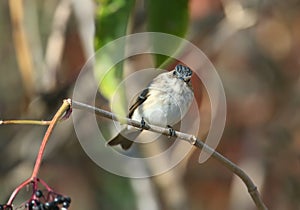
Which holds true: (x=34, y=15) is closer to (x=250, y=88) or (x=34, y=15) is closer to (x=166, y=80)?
(x=250, y=88)

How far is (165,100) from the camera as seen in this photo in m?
2.28

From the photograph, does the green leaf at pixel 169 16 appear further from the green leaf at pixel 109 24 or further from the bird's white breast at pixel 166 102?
the bird's white breast at pixel 166 102

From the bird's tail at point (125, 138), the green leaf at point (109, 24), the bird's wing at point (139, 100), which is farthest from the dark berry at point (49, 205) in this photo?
the bird's tail at point (125, 138)

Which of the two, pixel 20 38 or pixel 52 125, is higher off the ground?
pixel 20 38

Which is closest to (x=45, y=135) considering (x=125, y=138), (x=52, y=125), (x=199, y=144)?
(x=52, y=125)

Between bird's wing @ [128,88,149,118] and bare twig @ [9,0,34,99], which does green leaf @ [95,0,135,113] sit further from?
bare twig @ [9,0,34,99]

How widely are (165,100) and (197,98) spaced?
5.21 ft

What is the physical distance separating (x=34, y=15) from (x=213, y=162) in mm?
1321

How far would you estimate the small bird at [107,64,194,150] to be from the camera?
2.20m

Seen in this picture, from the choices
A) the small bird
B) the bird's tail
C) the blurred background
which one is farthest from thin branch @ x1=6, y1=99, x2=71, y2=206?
the blurred background

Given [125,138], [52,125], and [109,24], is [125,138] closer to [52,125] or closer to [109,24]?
[109,24]

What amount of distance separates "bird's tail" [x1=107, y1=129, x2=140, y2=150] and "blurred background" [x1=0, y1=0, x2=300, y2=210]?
1.59 ft

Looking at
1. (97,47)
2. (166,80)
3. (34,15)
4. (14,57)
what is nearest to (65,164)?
(14,57)

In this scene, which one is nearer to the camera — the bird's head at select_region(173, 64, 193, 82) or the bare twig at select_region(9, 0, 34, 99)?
the bird's head at select_region(173, 64, 193, 82)
